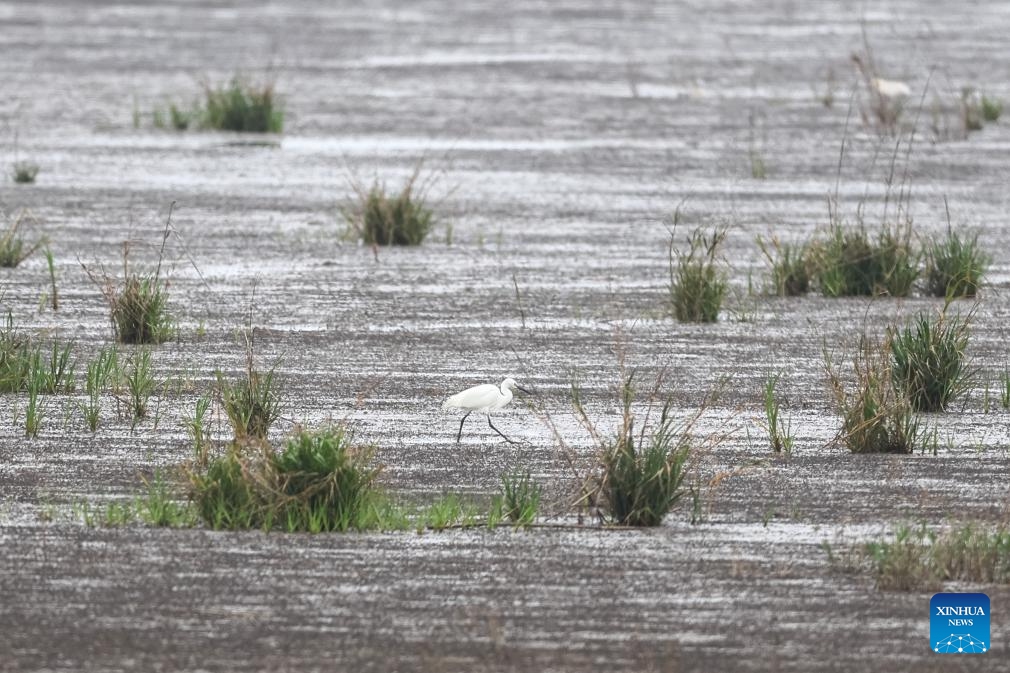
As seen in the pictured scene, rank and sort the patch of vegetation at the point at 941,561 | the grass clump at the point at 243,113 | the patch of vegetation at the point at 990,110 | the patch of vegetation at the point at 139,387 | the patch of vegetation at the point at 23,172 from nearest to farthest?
the patch of vegetation at the point at 941,561 → the patch of vegetation at the point at 139,387 → the patch of vegetation at the point at 23,172 → the grass clump at the point at 243,113 → the patch of vegetation at the point at 990,110

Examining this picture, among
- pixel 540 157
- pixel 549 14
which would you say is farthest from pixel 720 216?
pixel 549 14

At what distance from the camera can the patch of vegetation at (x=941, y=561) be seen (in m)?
5.91

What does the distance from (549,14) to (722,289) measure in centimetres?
2166

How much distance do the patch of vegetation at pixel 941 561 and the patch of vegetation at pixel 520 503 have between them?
1164mm

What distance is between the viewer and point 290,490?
662cm

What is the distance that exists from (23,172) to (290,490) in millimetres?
9628

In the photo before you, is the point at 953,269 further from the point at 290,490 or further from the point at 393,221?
the point at 290,490

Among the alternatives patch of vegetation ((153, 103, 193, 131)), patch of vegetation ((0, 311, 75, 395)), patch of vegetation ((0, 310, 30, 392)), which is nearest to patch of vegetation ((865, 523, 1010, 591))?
patch of vegetation ((0, 311, 75, 395))

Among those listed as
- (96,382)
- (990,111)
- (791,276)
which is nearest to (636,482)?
(96,382)

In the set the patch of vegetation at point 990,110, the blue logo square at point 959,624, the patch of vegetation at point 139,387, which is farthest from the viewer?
the patch of vegetation at point 990,110

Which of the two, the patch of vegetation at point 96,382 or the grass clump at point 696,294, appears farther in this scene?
the grass clump at point 696,294

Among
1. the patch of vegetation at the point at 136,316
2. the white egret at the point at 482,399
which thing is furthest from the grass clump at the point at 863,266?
the white egret at the point at 482,399

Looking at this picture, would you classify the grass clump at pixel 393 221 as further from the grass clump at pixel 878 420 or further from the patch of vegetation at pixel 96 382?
the grass clump at pixel 878 420

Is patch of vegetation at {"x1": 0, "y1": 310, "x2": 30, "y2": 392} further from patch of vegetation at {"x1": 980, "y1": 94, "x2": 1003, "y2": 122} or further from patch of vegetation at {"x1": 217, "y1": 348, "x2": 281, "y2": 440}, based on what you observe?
patch of vegetation at {"x1": 980, "y1": 94, "x2": 1003, "y2": 122}
